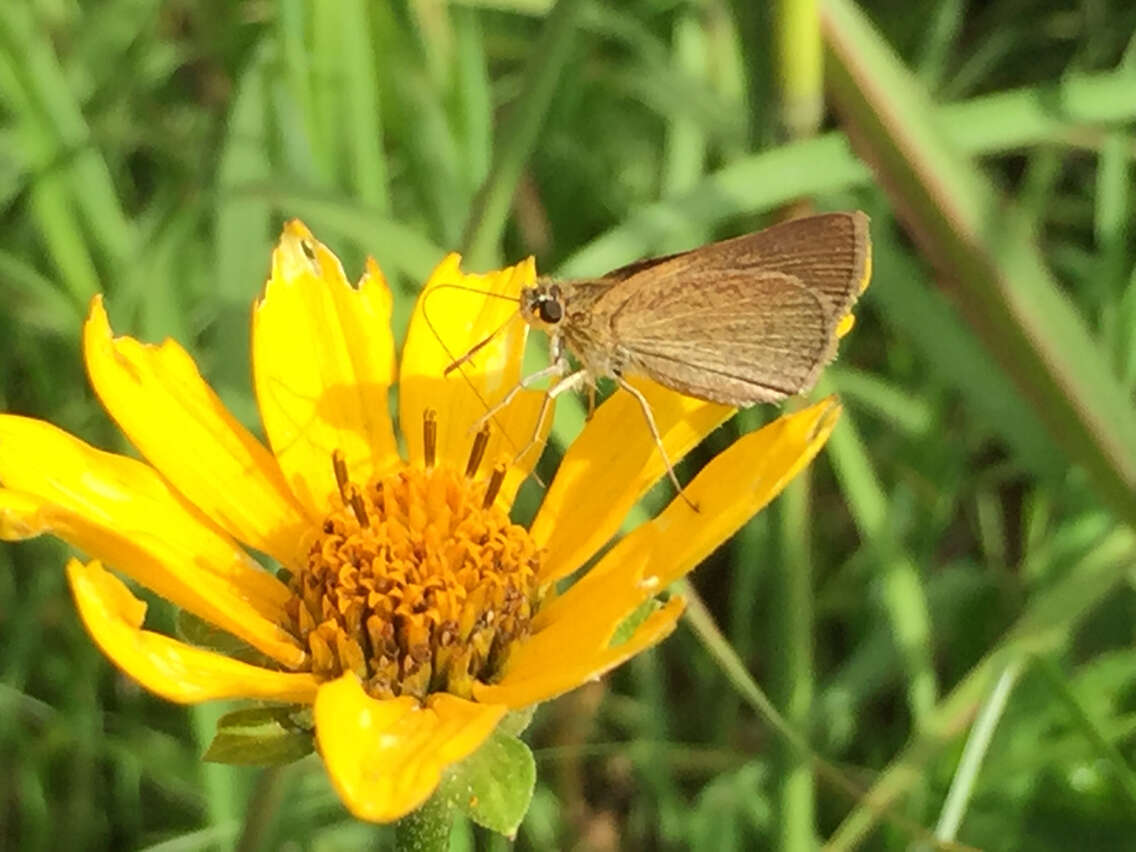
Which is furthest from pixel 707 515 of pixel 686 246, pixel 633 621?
pixel 686 246

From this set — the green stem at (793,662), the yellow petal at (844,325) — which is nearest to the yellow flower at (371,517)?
the yellow petal at (844,325)

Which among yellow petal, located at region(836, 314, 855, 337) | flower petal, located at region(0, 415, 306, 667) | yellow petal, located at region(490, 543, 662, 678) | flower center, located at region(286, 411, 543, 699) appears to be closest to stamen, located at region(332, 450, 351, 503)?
flower center, located at region(286, 411, 543, 699)

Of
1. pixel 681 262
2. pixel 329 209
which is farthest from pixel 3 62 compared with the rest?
pixel 681 262

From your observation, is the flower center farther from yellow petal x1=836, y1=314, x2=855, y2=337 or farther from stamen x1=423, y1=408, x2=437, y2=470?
yellow petal x1=836, y1=314, x2=855, y2=337

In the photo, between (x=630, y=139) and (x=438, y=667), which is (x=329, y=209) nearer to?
(x=438, y=667)

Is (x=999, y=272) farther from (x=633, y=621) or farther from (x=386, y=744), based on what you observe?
(x=386, y=744)

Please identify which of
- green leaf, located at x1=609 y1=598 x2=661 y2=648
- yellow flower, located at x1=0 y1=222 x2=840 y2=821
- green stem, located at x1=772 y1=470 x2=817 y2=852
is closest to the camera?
yellow flower, located at x1=0 y1=222 x2=840 y2=821
